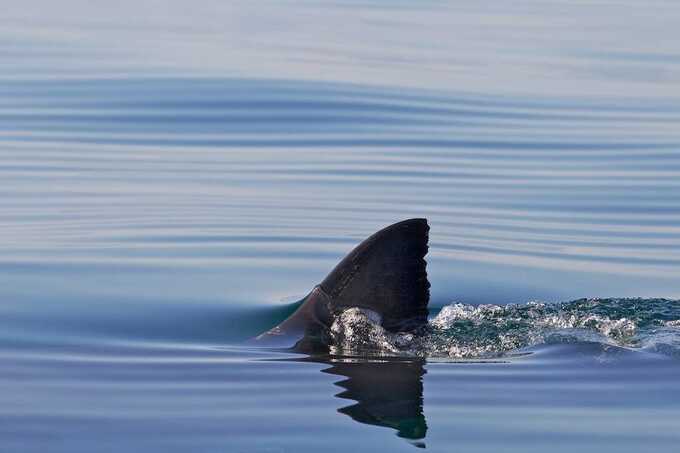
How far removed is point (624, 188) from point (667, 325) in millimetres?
7046

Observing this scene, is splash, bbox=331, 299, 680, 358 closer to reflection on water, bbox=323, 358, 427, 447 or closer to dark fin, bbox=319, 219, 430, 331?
dark fin, bbox=319, 219, 430, 331

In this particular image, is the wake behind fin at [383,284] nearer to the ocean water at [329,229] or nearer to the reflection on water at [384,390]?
the ocean water at [329,229]

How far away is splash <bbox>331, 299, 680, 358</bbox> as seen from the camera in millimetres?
8344

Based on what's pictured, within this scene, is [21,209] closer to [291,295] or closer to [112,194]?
[112,194]

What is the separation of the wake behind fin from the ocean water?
0.14 meters

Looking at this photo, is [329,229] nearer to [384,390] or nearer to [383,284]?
[383,284]

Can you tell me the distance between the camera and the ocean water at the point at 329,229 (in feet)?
23.1

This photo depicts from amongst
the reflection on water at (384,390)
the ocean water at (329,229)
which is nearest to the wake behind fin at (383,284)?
the ocean water at (329,229)

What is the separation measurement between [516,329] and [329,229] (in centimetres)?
473

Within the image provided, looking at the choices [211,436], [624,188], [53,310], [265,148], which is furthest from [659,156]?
[211,436]

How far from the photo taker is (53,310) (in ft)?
32.9

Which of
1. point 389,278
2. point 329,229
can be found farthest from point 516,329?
point 329,229

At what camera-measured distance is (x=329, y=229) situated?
1370 centimetres

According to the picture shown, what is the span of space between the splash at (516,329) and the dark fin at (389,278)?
0.08 metres
